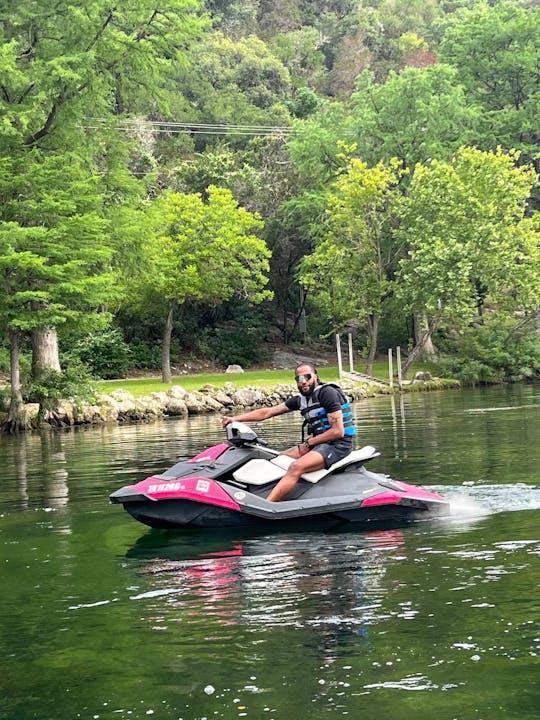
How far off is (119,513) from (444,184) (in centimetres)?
3695

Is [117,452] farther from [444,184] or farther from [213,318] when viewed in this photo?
[213,318]

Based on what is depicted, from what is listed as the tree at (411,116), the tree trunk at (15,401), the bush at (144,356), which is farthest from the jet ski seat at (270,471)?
the tree at (411,116)

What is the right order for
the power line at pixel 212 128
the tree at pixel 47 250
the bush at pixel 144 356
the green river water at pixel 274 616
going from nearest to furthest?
the green river water at pixel 274 616, the tree at pixel 47 250, the bush at pixel 144 356, the power line at pixel 212 128

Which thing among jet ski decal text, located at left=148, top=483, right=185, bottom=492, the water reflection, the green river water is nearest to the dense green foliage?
the green river water

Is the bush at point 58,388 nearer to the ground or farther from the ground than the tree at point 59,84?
nearer to the ground

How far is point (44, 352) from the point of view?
→ 3362 centimetres

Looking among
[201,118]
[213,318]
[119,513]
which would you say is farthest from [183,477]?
[201,118]

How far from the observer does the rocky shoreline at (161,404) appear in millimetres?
32438

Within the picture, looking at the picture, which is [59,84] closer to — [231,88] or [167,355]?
[167,355]

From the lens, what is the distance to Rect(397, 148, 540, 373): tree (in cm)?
4675

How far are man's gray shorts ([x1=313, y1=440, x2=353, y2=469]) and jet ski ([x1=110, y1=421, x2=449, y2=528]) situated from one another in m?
0.08

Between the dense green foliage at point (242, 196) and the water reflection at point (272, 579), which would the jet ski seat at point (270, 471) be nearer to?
the water reflection at point (272, 579)

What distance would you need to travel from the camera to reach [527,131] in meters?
60.0

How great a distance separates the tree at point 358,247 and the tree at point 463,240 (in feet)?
4.28
